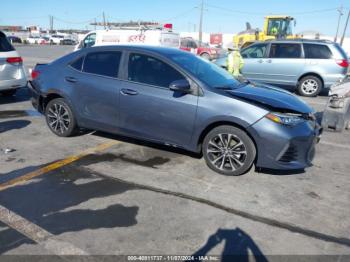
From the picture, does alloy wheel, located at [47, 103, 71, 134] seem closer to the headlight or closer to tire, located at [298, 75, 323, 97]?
the headlight

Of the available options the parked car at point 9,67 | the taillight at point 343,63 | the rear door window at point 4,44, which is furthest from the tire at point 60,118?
the taillight at point 343,63

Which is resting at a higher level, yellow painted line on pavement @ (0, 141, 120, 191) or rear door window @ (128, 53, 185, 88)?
rear door window @ (128, 53, 185, 88)

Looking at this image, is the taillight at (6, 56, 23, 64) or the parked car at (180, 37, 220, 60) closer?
the taillight at (6, 56, 23, 64)

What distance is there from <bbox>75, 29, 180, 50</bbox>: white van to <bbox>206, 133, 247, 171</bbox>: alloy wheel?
12332 millimetres

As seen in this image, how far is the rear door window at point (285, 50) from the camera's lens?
11859 millimetres

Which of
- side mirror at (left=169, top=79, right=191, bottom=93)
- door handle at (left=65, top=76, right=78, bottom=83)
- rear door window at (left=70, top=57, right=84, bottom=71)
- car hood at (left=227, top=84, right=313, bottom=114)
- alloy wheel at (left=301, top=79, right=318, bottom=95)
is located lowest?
alloy wheel at (left=301, top=79, right=318, bottom=95)

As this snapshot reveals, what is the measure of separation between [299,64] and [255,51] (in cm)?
166

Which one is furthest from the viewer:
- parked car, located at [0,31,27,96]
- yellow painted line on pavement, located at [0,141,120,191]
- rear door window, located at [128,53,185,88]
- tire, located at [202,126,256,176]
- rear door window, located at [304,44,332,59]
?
rear door window, located at [304,44,332,59]

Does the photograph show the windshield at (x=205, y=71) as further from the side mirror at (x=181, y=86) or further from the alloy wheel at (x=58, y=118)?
the alloy wheel at (x=58, y=118)

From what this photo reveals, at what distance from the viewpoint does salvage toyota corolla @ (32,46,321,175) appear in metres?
4.55

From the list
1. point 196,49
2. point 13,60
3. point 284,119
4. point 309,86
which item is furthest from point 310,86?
point 196,49

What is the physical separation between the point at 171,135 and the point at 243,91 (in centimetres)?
119

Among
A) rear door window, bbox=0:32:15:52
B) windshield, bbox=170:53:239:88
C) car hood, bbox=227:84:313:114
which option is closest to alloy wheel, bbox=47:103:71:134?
windshield, bbox=170:53:239:88

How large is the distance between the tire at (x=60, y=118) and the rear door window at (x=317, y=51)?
858cm
